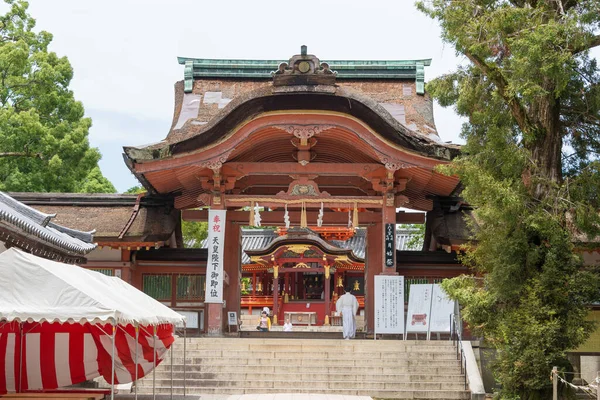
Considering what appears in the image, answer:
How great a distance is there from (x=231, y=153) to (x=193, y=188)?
2.45m

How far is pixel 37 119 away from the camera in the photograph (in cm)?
2597

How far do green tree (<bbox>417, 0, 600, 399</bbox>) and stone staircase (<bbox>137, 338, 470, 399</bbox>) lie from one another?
2263 millimetres

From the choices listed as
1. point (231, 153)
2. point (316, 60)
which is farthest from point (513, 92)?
point (231, 153)

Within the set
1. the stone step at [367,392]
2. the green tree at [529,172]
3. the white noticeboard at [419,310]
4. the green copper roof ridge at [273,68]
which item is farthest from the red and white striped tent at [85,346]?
the green copper roof ridge at [273,68]

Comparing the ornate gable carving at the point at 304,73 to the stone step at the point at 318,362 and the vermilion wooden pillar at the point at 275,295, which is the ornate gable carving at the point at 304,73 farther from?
the vermilion wooden pillar at the point at 275,295

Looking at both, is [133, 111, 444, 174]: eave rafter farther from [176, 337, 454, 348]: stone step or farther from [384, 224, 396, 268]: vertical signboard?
Result: [176, 337, 454, 348]: stone step

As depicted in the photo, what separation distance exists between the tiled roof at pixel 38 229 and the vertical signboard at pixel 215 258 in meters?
2.34

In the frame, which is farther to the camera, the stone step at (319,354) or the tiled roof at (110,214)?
the tiled roof at (110,214)

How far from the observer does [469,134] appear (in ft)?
39.4

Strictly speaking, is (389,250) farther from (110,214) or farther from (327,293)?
(327,293)

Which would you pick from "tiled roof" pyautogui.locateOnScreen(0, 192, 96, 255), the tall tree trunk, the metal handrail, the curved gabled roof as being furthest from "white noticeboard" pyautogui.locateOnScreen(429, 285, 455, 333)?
"tiled roof" pyautogui.locateOnScreen(0, 192, 96, 255)

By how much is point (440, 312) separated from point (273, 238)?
22.9 meters

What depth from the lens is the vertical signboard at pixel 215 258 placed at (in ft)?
53.7

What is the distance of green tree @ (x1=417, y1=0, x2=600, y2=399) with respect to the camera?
10.3 metres
